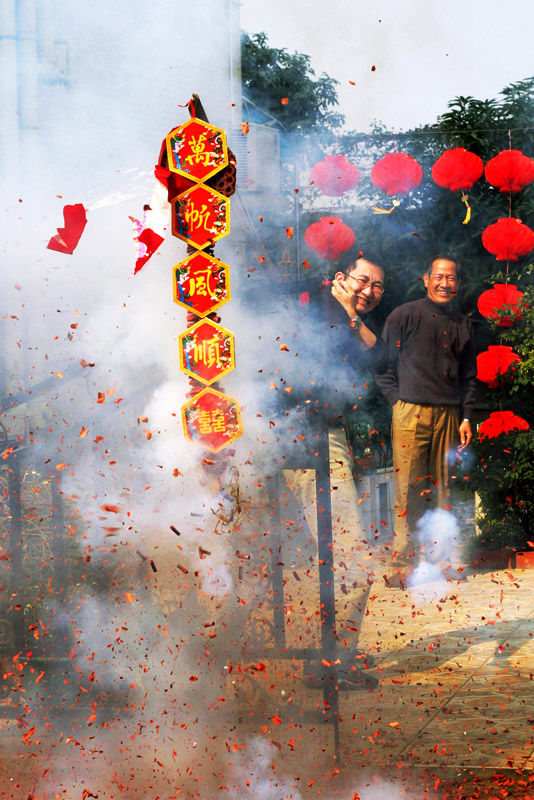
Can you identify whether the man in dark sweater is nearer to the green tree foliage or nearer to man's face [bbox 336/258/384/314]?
man's face [bbox 336/258/384/314]

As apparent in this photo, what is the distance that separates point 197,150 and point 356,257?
5.68 feet

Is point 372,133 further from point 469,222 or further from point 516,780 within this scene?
point 516,780

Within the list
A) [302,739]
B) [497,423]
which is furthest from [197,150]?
[302,739]

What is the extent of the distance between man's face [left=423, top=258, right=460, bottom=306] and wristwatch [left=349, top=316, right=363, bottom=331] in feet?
1.94

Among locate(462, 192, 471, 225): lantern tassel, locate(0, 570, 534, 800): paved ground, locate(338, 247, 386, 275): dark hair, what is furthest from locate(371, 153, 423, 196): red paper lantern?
locate(0, 570, 534, 800): paved ground

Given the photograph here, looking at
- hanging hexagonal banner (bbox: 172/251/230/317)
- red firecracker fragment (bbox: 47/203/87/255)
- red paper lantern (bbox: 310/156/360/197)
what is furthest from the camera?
red paper lantern (bbox: 310/156/360/197)

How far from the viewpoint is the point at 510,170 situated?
6.12 metres

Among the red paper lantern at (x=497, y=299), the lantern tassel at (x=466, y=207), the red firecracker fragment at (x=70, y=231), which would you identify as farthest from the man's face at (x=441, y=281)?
the red firecracker fragment at (x=70, y=231)

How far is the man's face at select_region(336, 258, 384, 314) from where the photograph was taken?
241 inches

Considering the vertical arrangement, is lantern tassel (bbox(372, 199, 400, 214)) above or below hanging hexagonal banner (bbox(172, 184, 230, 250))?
above

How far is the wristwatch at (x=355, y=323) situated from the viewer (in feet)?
19.9

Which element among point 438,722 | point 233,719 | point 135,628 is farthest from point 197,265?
point 438,722

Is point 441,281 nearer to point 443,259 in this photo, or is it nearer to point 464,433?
point 443,259

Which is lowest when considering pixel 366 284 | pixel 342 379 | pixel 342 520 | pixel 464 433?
pixel 342 520
